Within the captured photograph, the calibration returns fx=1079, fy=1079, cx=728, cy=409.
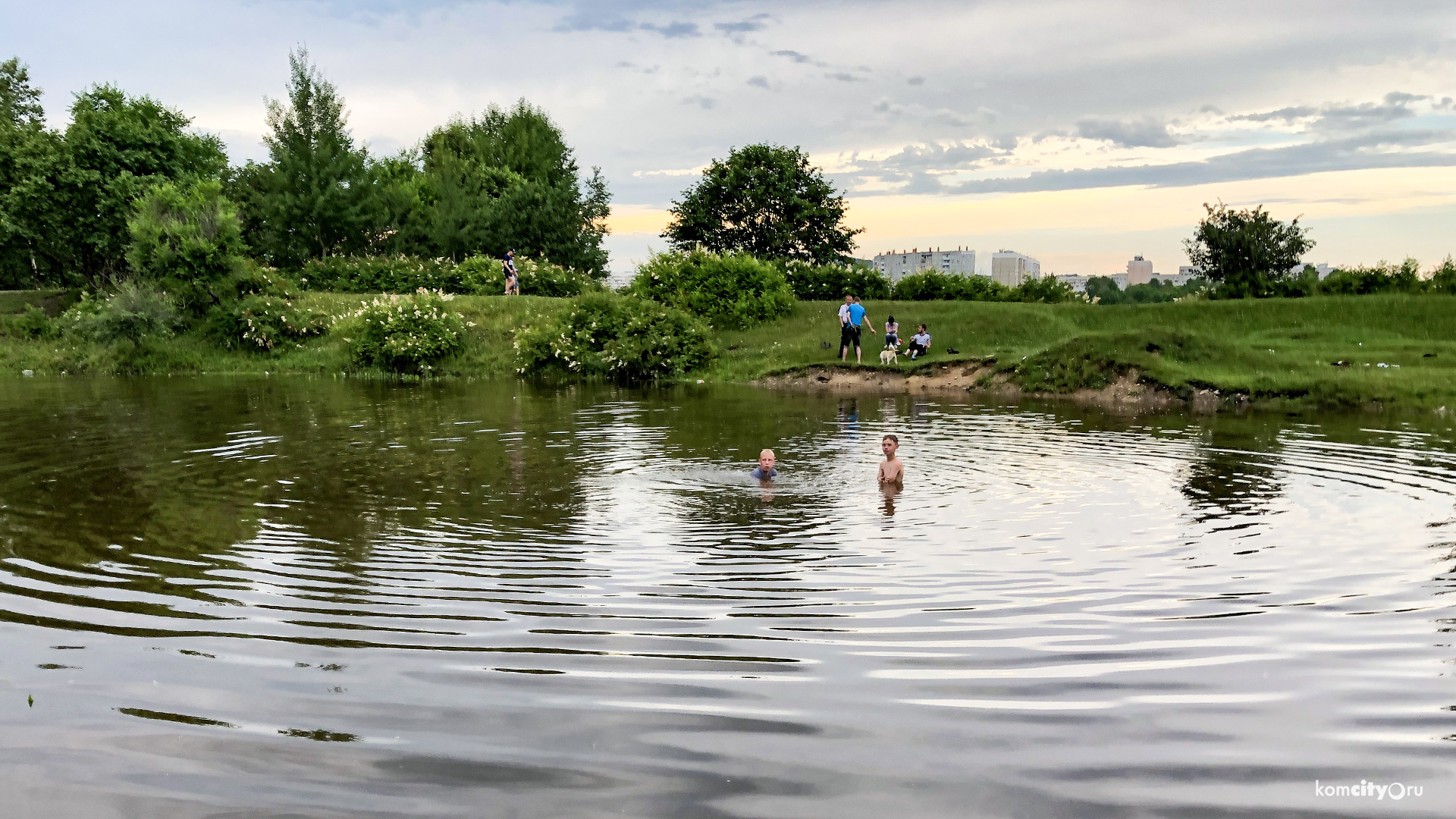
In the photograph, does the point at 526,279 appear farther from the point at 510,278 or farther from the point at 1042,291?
the point at 1042,291

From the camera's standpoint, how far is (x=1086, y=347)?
108 feet

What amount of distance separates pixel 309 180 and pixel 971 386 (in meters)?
41.7

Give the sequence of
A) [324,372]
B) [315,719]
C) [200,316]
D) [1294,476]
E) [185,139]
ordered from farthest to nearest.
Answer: [185,139] < [200,316] < [324,372] < [1294,476] < [315,719]

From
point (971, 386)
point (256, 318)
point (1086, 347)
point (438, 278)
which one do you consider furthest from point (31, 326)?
point (1086, 347)

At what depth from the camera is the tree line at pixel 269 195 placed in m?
58.8

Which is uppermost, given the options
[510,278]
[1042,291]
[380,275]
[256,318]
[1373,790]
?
[380,275]

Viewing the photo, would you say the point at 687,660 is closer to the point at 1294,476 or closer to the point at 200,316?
the point at 1294,476

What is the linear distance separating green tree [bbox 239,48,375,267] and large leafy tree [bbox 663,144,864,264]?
809 inches

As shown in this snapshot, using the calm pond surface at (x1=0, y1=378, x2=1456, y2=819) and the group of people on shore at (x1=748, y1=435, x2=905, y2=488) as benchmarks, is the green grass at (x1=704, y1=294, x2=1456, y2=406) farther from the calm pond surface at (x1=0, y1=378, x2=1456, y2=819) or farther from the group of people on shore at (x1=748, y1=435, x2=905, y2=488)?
the group of people on shore at (x1=748, y1=435, x2=905, y2=488)

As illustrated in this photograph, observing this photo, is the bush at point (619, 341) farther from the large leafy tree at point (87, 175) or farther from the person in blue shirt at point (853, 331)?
the large leafy tree at point (87, 175)

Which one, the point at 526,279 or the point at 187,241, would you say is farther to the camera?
the point at 526,279

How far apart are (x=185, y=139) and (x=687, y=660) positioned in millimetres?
69381

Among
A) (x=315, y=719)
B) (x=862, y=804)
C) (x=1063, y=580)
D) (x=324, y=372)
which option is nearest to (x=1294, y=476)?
(x=1063, y=580)

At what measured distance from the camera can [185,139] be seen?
215 feet
